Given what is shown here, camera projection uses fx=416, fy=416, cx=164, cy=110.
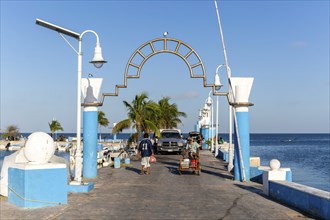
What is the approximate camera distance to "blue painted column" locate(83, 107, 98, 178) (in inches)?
705

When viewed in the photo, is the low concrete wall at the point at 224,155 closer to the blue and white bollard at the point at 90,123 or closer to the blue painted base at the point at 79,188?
the blue and white bollard at the point at 90,123

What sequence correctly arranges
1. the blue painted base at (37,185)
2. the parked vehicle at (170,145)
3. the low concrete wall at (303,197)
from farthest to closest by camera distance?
the parked vehicle at (170,145), the blue painted base at (37,185), the low concrete wall at (303,197)

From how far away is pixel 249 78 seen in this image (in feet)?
56.6

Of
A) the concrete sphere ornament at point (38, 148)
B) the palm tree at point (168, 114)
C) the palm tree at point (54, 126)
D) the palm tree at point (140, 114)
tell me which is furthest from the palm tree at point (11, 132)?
the concrete sphere ornament at point (38, 148)

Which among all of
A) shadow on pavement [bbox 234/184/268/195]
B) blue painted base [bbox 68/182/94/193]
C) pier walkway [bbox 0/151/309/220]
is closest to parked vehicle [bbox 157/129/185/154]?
pier walkway [bbox 0/151/309/220]

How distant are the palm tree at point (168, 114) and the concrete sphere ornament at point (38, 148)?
46.4 metres

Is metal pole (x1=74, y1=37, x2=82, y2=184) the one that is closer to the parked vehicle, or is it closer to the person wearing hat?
the person wearing hat

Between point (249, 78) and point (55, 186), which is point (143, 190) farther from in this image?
point (249, 78)

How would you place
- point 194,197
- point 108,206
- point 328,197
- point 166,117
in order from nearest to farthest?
point 328,197
point 108,206
point 194,197
point 166,117

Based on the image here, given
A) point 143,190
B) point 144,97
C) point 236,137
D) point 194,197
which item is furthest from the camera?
point 144,97

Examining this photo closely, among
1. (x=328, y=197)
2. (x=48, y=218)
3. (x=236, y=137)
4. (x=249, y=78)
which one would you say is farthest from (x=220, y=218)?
(x=249, y=78)

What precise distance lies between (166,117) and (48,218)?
5038 cm

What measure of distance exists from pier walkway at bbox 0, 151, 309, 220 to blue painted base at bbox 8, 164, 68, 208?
0.28 m

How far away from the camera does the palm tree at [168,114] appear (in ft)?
195
